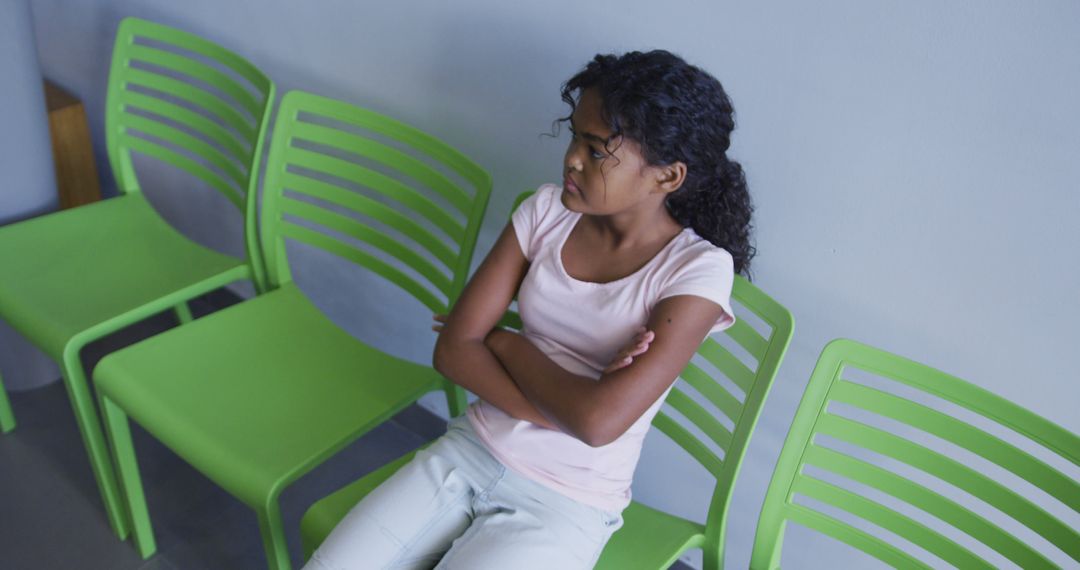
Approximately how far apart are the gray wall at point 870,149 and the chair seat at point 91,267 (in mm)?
767

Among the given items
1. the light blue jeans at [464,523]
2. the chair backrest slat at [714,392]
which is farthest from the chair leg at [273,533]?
the chair backrest slat at [714,392]

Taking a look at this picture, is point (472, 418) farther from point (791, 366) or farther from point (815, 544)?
point (815, 544)

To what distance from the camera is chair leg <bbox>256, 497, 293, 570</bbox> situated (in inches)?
59.9

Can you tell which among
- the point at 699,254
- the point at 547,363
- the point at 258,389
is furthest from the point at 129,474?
the point at 699,254

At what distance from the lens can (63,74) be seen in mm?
2941

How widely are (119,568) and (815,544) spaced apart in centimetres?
152

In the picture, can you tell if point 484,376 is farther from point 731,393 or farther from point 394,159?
point 394,159

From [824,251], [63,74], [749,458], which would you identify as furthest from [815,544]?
[63,74]

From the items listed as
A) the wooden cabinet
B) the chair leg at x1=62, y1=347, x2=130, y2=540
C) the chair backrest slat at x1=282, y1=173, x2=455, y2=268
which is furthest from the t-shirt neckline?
the wooden cabinet

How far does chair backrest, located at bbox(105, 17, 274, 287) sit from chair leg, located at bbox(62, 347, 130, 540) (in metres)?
0.43

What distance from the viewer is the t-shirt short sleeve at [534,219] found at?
1531 millimetres

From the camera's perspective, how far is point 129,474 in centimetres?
189

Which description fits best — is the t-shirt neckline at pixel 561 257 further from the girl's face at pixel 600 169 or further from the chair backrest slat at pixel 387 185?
the chair backrest slat at pixel 387 185

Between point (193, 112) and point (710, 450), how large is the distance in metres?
1.51
